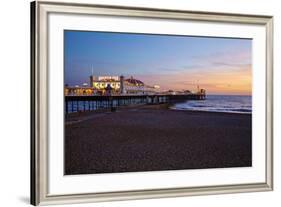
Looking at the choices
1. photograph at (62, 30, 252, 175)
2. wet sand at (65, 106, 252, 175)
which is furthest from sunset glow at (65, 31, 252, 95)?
wet sand at (65, 106, 252, 175)

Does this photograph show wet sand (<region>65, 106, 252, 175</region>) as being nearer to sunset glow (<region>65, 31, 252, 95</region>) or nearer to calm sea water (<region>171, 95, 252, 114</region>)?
calm sea water (<region>171, 95, 252, 114</region>)

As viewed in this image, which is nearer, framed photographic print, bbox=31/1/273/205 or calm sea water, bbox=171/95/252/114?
framed photographic print, bbox=31/1/273/205

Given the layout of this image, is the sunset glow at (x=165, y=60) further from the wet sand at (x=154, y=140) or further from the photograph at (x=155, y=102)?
the wet sand at (x=154, y=140)

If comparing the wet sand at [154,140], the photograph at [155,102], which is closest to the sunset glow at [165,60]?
the photograph at [155,102]

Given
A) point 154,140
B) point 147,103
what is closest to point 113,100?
point 147,103

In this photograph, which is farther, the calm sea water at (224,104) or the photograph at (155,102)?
the calm sea water at (224,104)

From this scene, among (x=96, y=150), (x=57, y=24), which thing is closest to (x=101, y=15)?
(x=57, y=24)

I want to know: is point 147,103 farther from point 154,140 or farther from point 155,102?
point 154,140
